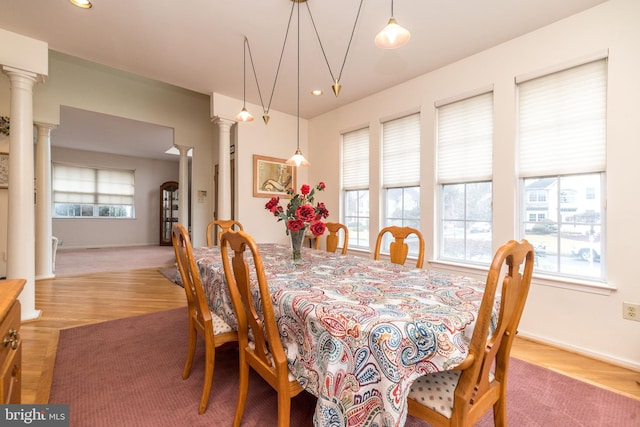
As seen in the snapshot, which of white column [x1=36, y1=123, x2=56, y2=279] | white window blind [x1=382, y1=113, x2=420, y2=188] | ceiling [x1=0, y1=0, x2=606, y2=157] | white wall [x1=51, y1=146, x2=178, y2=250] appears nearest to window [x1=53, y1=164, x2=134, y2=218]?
white wall [x1=51, y1=146, x2=178, y2=250]

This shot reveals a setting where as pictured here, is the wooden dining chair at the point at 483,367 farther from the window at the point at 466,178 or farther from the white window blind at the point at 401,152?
the white window blind at the point at 401,152

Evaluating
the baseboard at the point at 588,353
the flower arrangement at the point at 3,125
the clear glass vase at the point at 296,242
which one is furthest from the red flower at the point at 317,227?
the flower arrangement at the point at 3,125

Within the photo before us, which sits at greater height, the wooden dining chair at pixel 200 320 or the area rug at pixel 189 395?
the wooden dining chair at pixel 200 320

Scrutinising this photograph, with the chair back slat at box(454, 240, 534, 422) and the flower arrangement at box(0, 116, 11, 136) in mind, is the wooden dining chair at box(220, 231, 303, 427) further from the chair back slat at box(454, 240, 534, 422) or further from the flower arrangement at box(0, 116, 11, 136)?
the flower arrangement at box(0, 116, 11, 136)

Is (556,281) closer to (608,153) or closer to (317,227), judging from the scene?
(608,153)

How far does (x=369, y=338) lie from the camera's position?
94 centimetres

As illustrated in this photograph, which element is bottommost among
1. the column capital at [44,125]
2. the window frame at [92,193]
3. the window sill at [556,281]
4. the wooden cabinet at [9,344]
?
the window sill at [556,281]

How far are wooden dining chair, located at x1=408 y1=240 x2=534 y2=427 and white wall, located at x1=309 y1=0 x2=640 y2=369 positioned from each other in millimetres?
1665

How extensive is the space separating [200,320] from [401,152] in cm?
293

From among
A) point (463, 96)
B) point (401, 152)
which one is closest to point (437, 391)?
point (463, 96)

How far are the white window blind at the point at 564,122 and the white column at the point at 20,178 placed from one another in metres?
4.53

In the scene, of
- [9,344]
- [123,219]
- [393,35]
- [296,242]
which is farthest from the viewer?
[123,219]

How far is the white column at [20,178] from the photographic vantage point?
2699 mm

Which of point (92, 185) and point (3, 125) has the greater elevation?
point (3, 125)
